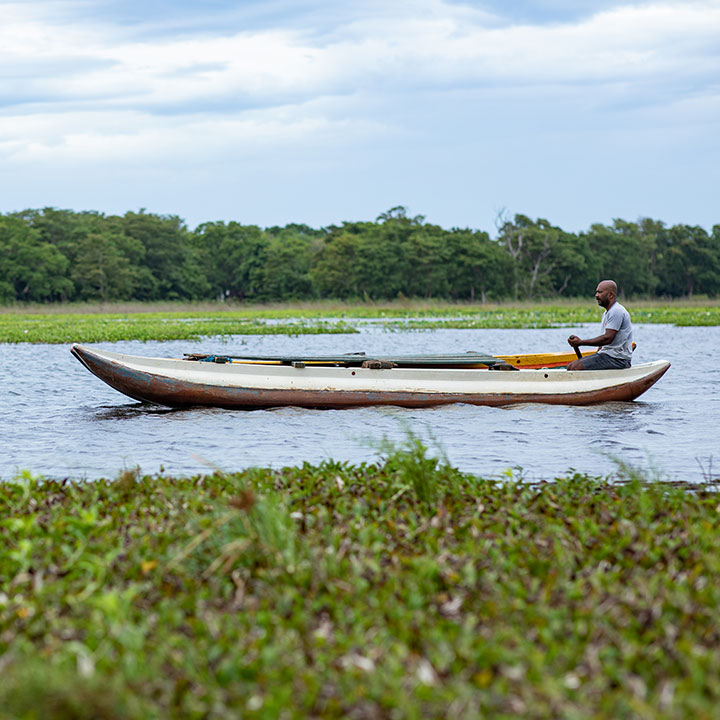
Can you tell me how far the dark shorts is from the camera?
49.0ft

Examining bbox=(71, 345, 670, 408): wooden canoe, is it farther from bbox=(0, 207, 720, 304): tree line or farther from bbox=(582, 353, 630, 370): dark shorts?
bbox=(0, 207, 720, 304): tree line

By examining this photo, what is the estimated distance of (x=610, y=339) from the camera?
14.7 m

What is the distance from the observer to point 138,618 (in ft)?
15.6

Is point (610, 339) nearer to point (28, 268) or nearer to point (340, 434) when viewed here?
point (340, 434)

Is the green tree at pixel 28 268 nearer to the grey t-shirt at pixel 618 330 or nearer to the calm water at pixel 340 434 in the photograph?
the calm water at pixel 340 434

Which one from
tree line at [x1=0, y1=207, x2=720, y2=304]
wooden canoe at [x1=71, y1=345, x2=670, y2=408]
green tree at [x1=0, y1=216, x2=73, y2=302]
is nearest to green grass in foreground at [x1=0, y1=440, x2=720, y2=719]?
wooden canoe at [x1=71, y1=345, x2=670, y2=408]

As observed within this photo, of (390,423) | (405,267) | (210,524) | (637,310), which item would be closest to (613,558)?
(210,524)

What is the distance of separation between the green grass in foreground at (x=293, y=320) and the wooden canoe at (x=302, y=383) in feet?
61.0

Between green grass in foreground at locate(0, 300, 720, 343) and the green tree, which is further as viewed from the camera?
the green tree

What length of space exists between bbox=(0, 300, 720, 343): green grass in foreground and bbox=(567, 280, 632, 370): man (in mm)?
21085

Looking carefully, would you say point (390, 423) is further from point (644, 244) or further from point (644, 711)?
point (644, 244)

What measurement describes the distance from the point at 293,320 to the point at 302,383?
34300mm

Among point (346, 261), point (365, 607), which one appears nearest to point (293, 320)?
point (346, 261)

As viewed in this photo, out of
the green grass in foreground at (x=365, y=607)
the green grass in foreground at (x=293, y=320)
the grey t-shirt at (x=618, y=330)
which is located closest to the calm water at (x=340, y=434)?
the grey t-shirt at (x=618, y=330)
